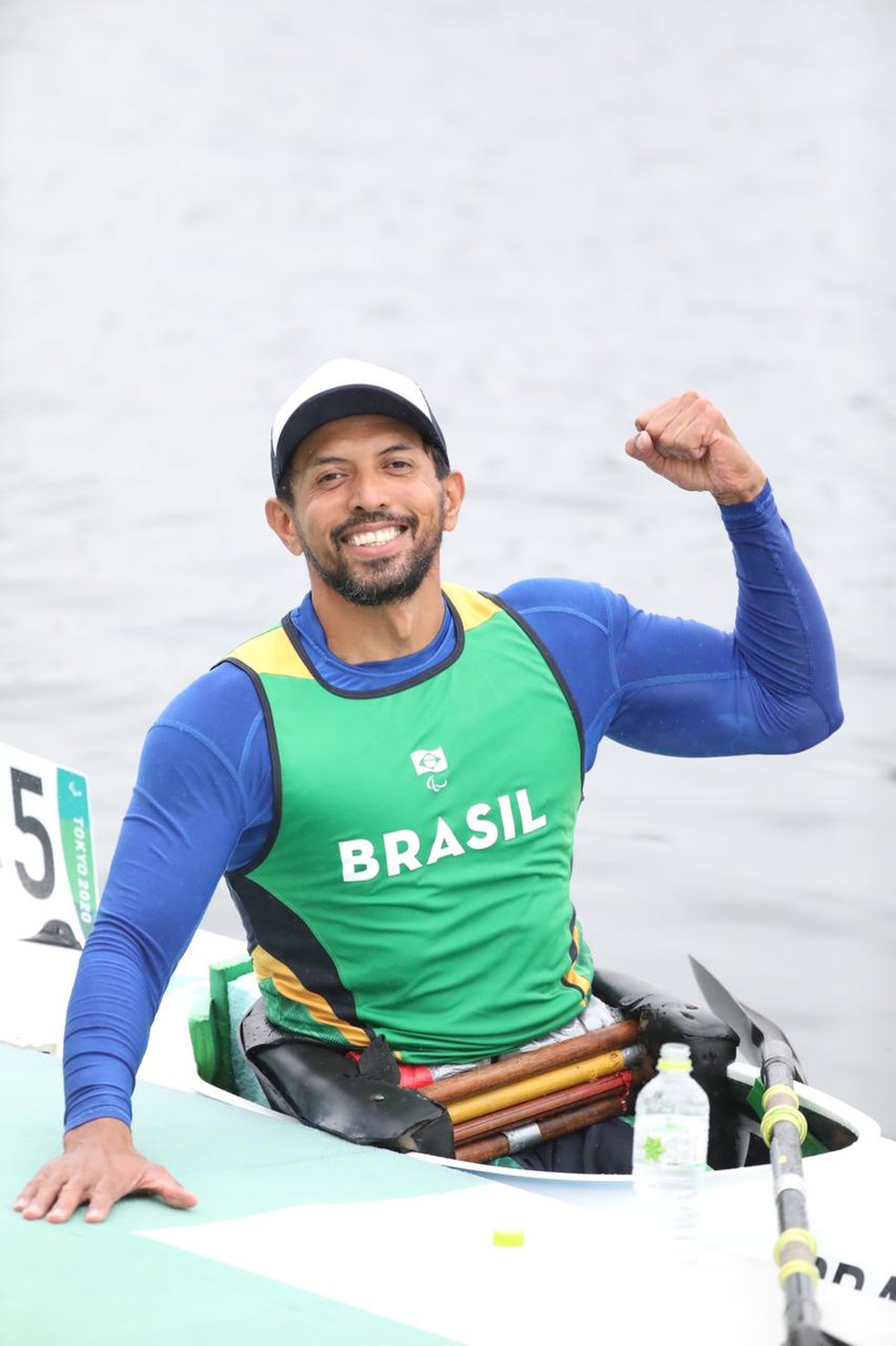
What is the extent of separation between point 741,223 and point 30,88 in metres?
6.33

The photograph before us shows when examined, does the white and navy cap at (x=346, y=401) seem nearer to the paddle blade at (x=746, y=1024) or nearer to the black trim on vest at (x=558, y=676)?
the black trim on vest at (x=558, y=676)

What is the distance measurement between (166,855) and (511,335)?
34.2ft

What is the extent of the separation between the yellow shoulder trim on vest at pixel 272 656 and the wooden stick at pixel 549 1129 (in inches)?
27.6

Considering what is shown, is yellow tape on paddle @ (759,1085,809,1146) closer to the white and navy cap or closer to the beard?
the beard

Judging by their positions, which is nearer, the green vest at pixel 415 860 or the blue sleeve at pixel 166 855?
the blue sleeve at pixel 166 855

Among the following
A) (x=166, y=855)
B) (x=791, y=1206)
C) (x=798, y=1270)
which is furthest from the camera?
(x=166, y=855)

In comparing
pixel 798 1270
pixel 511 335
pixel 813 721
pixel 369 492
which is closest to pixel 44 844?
pixel 369 492

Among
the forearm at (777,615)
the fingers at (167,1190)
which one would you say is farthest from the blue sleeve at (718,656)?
the fingers at (167,1190)

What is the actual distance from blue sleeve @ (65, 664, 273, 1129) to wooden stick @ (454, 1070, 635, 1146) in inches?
18.7

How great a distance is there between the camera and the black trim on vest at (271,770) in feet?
8.74

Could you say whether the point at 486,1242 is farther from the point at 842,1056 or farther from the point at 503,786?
the point at 842,1056

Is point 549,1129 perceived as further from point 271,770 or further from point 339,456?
point 339,456

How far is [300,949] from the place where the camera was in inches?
109

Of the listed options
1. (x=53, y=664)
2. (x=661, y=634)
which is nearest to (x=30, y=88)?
(x=53, y=664)
